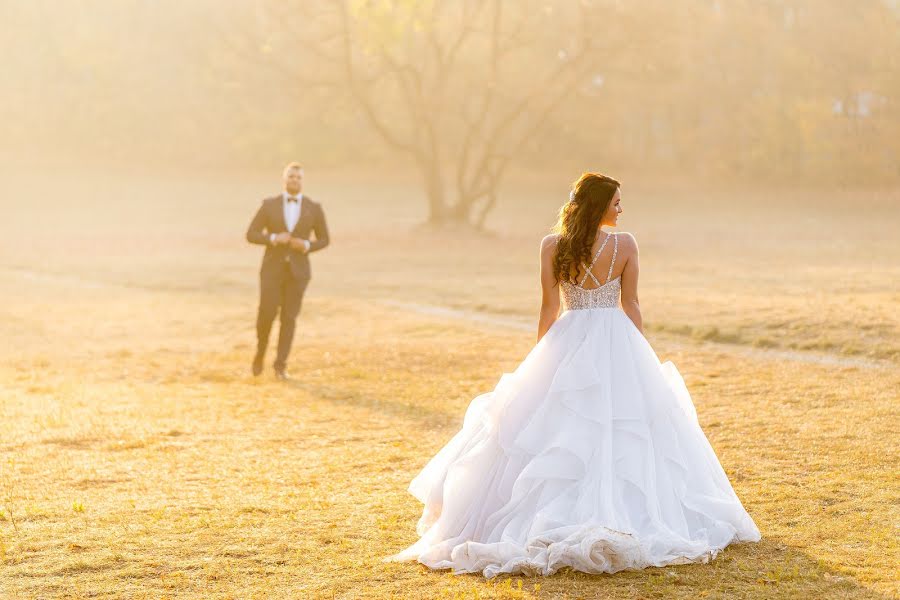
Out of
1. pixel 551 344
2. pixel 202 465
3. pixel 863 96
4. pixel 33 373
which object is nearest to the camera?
pixel 551 344

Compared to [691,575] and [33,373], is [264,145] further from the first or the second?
[691,575]

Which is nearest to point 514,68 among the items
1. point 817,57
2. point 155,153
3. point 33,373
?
point 817,57

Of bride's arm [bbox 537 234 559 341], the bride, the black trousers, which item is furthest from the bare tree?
the bride

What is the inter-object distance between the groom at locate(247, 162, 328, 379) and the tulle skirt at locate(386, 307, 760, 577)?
678cm

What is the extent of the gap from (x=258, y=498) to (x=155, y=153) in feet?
203

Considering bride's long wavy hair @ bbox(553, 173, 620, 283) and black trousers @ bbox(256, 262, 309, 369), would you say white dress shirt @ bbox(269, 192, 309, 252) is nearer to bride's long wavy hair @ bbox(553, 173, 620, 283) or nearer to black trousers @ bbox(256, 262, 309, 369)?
black trousers @ bbox(256, 262, 309, 369)

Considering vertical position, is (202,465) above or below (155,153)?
below

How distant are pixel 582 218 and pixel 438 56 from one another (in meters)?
34.5

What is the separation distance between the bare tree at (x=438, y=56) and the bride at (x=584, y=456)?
30036 millimetres

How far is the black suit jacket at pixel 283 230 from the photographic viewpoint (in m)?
12.5

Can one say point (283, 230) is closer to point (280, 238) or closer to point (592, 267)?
point (280, 238)

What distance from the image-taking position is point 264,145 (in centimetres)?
6291

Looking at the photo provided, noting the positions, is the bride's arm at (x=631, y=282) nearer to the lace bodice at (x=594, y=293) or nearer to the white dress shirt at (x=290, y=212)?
the lace bodice at (x=594, y=293)

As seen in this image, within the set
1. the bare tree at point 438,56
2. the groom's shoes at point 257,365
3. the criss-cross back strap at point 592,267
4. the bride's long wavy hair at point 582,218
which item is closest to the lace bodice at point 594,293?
the criss-cross back strap at point 592,267
